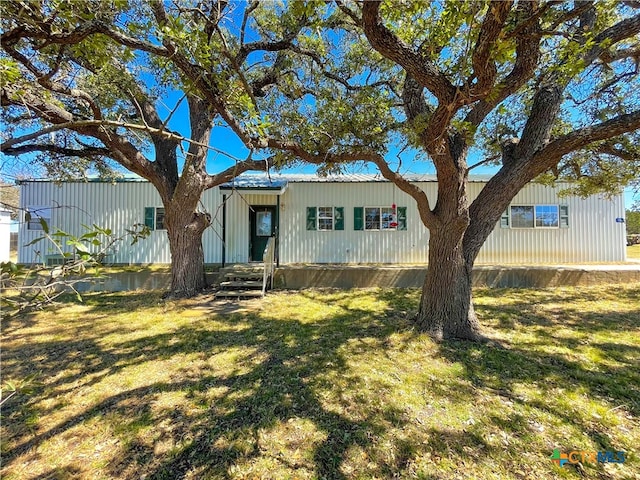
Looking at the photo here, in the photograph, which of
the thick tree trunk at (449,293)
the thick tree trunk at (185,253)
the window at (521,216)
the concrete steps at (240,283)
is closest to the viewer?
the thick tree trunk at (449,293)

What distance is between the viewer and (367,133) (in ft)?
15.2

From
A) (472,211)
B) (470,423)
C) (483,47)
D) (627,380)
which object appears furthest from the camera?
(472,211)

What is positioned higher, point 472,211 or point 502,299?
point 472,211

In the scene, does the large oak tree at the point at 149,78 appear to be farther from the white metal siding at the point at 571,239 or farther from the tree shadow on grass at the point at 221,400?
the white metal siding at the point at 571,239

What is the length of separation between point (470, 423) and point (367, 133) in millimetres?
3874

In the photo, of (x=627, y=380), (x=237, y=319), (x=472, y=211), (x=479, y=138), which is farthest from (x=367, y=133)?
(x=627, y=380)

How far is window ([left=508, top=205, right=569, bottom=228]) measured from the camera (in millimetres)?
11094

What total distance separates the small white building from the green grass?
5578 millimetres

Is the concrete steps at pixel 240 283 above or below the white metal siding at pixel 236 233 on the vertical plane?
below

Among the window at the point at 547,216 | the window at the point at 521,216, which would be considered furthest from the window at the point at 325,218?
the window at the point at 547,216

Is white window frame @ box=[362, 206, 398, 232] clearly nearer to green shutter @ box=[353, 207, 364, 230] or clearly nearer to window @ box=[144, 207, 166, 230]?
green shutter @ box=[353, 207, 364, 230]

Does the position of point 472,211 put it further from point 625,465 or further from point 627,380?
point 625,465

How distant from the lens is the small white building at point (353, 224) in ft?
35.9

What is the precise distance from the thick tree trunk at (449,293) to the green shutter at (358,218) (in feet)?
21.1
